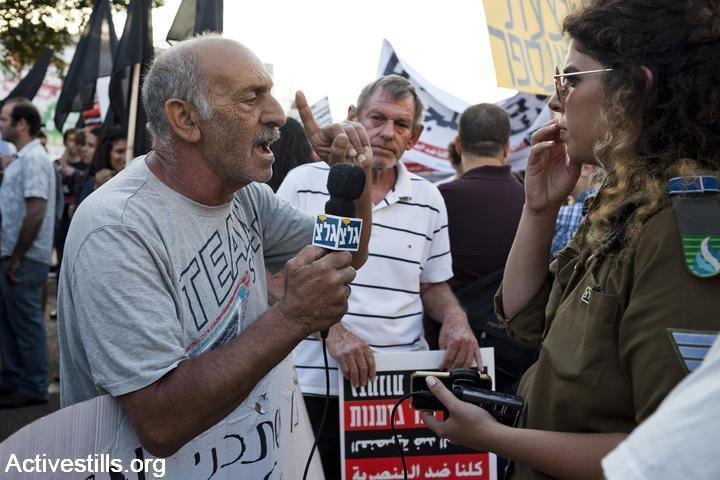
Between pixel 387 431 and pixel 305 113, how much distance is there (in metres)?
1.55

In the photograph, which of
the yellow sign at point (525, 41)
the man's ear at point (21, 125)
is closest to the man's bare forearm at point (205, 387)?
the yellow sign at point (525, 41)

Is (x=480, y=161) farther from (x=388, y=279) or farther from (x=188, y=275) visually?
(x=188, y=275)

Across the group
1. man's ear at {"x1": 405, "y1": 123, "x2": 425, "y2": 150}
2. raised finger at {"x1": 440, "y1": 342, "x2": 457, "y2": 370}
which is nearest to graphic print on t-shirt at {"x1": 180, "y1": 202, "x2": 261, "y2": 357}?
raised finger at {"x1": 440, "y1": 342, "x2": 457, "y2": 370}

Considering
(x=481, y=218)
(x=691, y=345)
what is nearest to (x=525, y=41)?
(x=481, y=218)

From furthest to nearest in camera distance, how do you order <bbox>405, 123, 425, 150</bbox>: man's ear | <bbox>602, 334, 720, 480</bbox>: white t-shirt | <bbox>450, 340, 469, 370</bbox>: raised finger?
<bbox>405, 123, 425, 150</bbox>: man's ear
<bbox>450, 340, 469, 370</bbox>: raised finger
<bbox>602, 334, 720, 480</bbox>: white t-shirt

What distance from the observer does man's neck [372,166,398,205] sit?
365 centimetres

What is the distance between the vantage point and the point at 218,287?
7.25 feet

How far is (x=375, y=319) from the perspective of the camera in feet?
11.3

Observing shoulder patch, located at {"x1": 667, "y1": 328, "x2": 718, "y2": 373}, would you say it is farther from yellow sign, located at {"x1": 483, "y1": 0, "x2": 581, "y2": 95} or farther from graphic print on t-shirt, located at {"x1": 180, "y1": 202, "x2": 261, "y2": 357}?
yellow sign, located at {"x1": 483, "y1": 0, "x2": 581, "y2": 95}

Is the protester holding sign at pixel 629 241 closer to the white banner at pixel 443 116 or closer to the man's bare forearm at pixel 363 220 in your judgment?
the man's bare forearm at pixel 363 220

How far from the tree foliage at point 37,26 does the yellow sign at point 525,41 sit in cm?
1297

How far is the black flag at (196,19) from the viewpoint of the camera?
4.61 metres

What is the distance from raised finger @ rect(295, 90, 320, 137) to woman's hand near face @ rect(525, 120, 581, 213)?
2.78 feet

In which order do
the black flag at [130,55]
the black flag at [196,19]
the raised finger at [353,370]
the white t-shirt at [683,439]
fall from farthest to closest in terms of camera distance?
the black flag at [130,55], the black flag at [196,19], the raised finger at [353,370], the white t-shirt at [683,439]
